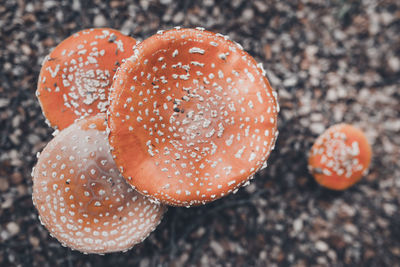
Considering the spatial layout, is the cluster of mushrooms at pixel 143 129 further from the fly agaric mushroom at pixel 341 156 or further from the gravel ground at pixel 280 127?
the fly agaric mushroom at pixel 341 156

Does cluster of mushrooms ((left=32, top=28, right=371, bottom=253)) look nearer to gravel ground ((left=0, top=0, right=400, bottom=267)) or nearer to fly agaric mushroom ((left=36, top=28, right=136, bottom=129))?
fly agaric mushroom ((left=36, top=28, right=136, bottom=129))

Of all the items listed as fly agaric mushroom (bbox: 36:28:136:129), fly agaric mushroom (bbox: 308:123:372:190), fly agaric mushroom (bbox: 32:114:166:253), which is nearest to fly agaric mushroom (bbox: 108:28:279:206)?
fly agaric mushroom (bbox: 32:114:166:253)

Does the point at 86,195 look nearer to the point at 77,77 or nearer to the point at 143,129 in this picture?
the point at 143,129

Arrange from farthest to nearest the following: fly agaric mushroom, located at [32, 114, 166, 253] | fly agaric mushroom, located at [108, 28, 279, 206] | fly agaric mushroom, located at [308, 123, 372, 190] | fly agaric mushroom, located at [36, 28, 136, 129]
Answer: fly agaric mushroom, located at [308, 123, 372, 190], fly agaric mushroom, located at [36, 28, 136, 129], fly agaric mushroom, located at [32, 114, 166, 253], fly agaric mushroom, located at [108, 28, 279, 206]

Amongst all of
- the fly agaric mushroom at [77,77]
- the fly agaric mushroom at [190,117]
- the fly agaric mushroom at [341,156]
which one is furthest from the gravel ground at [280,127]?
the fly agaric mushroom at [190,117]

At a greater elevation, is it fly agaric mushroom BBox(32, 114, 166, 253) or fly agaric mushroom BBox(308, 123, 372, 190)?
fly agaric mushroom BBox(32, 114, 166, 253)

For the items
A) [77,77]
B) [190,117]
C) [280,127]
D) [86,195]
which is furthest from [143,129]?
[280,127]
